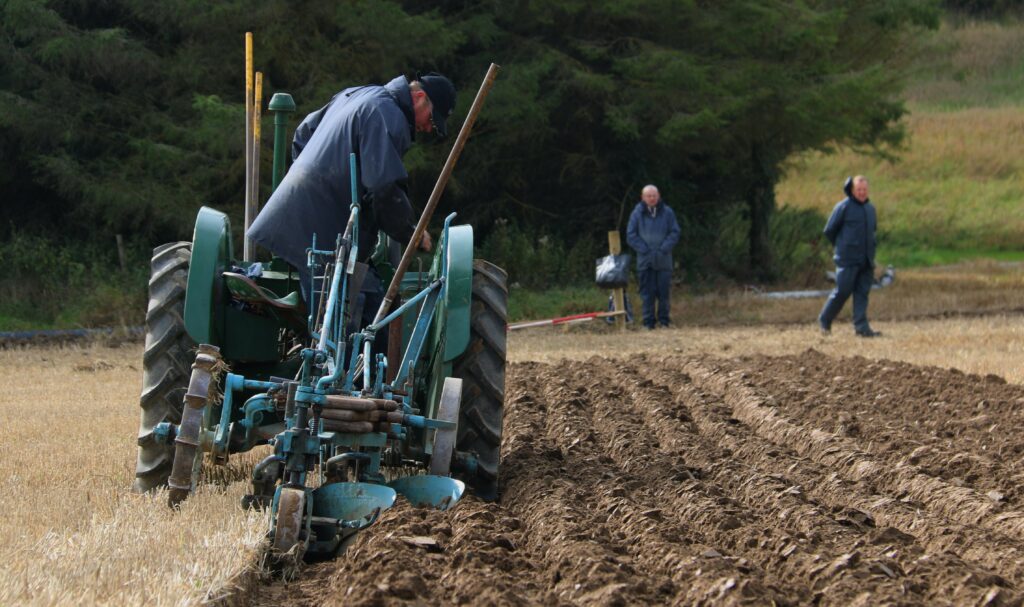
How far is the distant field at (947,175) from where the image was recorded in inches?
1375

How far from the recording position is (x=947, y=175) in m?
42.8

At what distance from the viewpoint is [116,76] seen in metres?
18.0

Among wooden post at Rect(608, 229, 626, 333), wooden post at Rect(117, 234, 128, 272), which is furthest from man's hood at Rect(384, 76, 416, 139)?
wooden post at Rect(117, 234, 128, 272)

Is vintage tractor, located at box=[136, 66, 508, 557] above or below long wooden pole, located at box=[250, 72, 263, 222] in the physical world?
below

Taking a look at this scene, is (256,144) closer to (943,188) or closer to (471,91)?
(471,91)

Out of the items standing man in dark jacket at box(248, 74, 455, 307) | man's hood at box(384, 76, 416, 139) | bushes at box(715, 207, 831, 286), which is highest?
man's hood at box(384, 76, 416, 139)

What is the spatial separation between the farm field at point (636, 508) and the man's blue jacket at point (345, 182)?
116cm

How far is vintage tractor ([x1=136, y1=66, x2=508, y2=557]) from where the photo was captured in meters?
5.43

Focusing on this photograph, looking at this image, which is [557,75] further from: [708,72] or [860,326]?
[860,326]

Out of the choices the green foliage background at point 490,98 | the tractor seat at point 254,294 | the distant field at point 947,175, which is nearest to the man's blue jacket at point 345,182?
the tractor seat at point 254,294

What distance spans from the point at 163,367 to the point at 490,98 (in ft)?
39.4

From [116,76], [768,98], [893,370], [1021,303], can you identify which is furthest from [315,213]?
[1021,303]

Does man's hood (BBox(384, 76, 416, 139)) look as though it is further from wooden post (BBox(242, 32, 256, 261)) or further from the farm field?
the farm field

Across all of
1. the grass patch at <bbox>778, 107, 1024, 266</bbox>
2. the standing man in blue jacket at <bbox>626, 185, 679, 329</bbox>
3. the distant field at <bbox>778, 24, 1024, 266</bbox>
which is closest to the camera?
the standing man in blue jacket at <bbox>626, 185, 679, 329</bbox>
